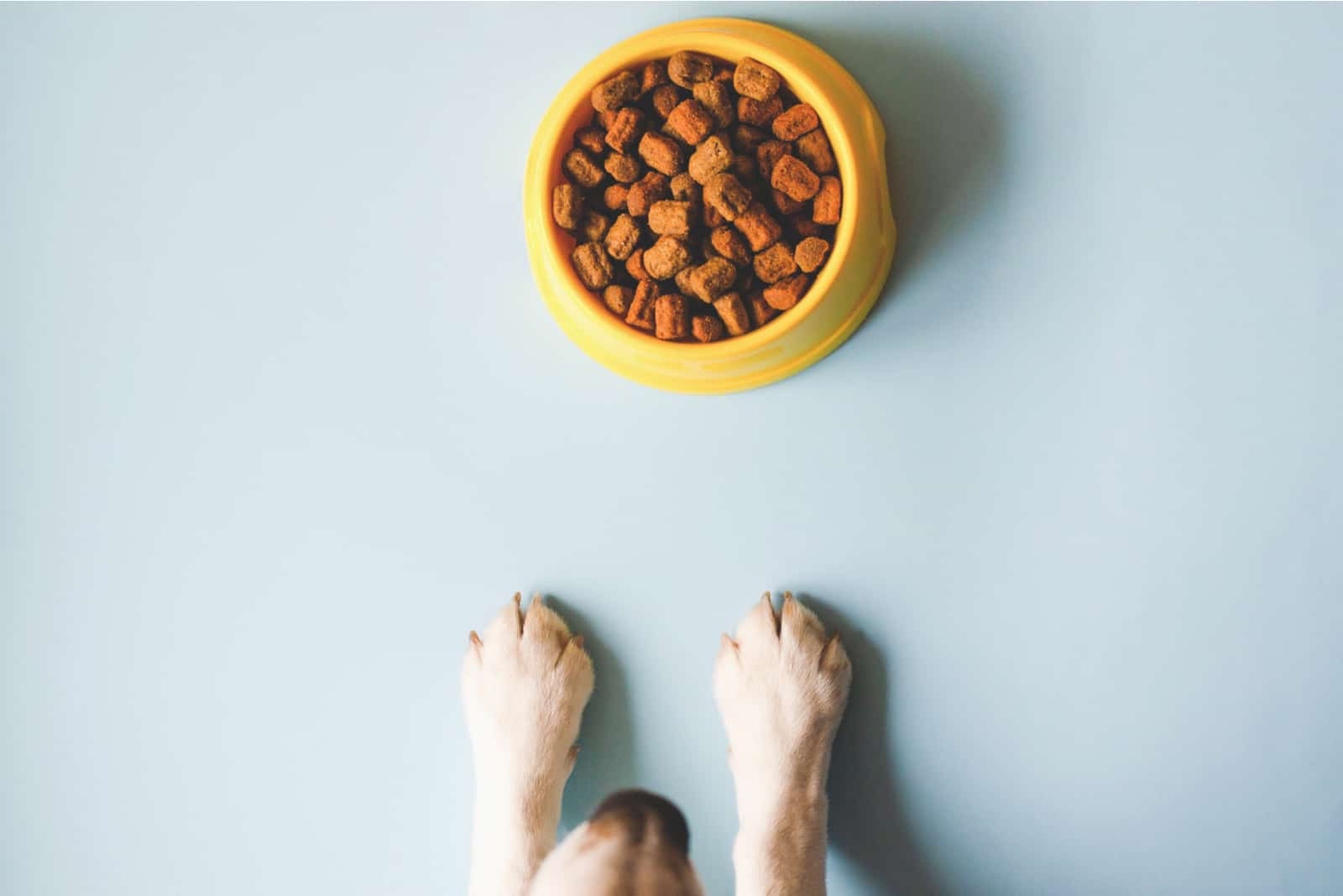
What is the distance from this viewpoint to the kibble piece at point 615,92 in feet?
3.02

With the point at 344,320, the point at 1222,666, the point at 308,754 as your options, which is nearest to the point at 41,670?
the point at 308,754

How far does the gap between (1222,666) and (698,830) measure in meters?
0.65

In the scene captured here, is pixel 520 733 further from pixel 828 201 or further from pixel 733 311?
pixel 828 201

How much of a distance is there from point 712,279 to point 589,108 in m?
0.23

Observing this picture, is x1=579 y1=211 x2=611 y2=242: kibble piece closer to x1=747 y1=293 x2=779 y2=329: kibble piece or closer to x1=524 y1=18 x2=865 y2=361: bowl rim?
x1=524 y1=18 x2=865 y2=361: bowl rim

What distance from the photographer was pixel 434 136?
1.10m

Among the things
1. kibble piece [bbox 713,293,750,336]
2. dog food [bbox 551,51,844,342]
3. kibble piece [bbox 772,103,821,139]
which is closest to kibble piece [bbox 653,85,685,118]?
dog food [bbox 551,51,844,342]

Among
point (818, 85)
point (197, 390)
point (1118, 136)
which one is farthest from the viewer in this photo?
point (197, 390)

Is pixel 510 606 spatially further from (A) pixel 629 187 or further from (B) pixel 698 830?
(A) pixel 629 187

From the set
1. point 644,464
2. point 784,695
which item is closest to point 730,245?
point 644,464

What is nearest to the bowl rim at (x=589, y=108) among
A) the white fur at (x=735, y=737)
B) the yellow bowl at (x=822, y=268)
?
the yellow bowl at (x=822, y=268)

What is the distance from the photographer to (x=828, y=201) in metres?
0.91

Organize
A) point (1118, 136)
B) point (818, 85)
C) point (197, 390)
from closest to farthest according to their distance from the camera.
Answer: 1. point (818, 85)
2. point (1118, 136)
3. point (197, 390)

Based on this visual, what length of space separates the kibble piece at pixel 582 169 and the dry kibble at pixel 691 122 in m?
0.09
